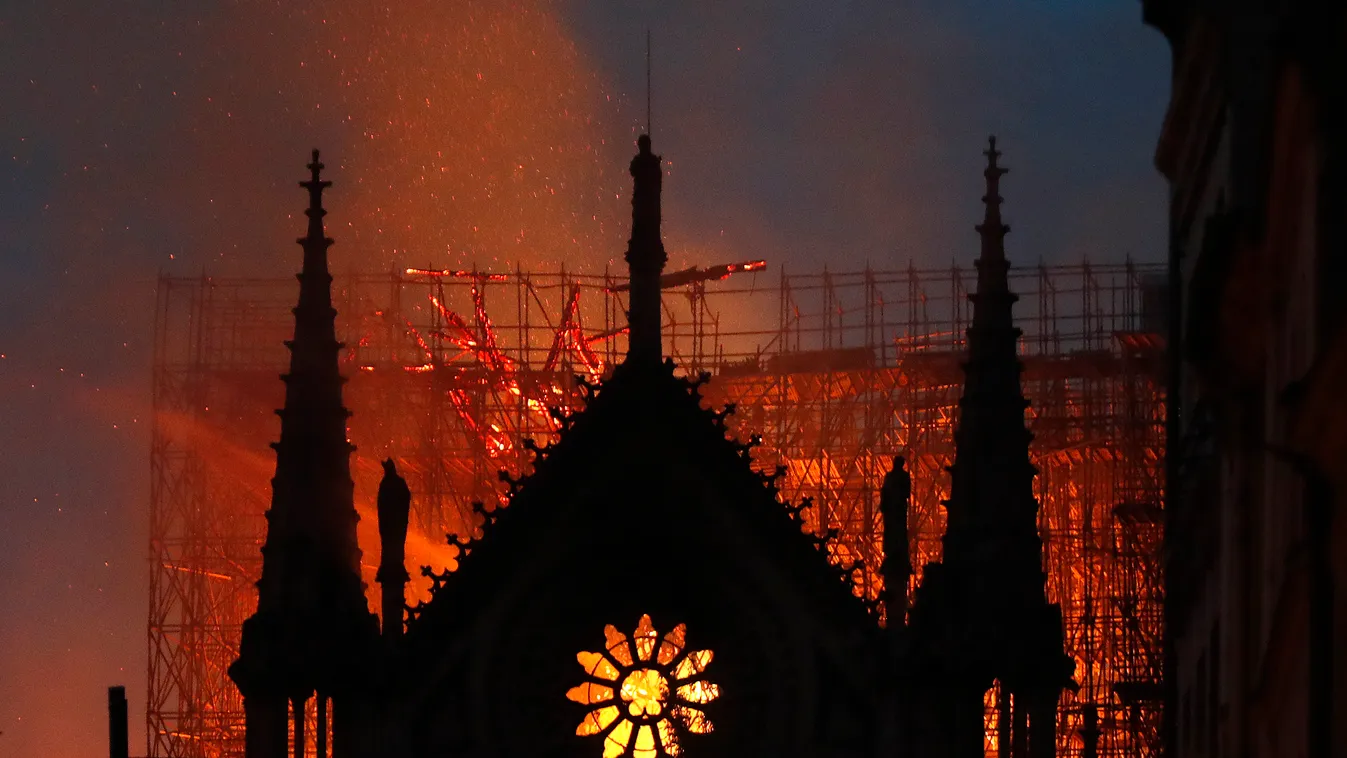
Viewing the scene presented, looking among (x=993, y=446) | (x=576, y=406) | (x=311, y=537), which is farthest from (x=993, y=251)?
(x=576, y=406)

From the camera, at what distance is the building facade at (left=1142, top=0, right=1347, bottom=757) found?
46.0 feet

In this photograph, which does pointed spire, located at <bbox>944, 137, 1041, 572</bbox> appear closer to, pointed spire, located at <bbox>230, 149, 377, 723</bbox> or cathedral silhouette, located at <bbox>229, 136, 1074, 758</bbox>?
cathedral silhouette, located at <bbox>229, 136, 1074, 758</bbox>

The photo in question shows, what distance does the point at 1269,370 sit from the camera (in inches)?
667

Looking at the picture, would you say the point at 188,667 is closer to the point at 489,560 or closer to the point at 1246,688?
the point at 489,560

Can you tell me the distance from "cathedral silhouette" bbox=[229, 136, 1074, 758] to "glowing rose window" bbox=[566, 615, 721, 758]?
0.03 metres

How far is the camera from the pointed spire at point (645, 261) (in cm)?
2566

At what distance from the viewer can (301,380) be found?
25.0 m

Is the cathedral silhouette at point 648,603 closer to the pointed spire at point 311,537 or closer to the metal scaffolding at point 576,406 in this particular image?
the pointed spire at point 311,537

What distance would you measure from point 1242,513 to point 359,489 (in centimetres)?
3625

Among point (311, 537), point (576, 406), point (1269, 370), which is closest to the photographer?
point (1269, 370)

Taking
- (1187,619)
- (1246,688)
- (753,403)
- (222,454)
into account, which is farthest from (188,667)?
(1246,688)

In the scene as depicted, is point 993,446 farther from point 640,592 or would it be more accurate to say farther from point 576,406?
point 576,406

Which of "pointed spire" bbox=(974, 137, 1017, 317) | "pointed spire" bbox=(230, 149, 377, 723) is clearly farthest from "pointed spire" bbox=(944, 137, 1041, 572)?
"pointed spire" bbox=(230, 149, 377, 723)

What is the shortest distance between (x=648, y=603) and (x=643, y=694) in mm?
851
